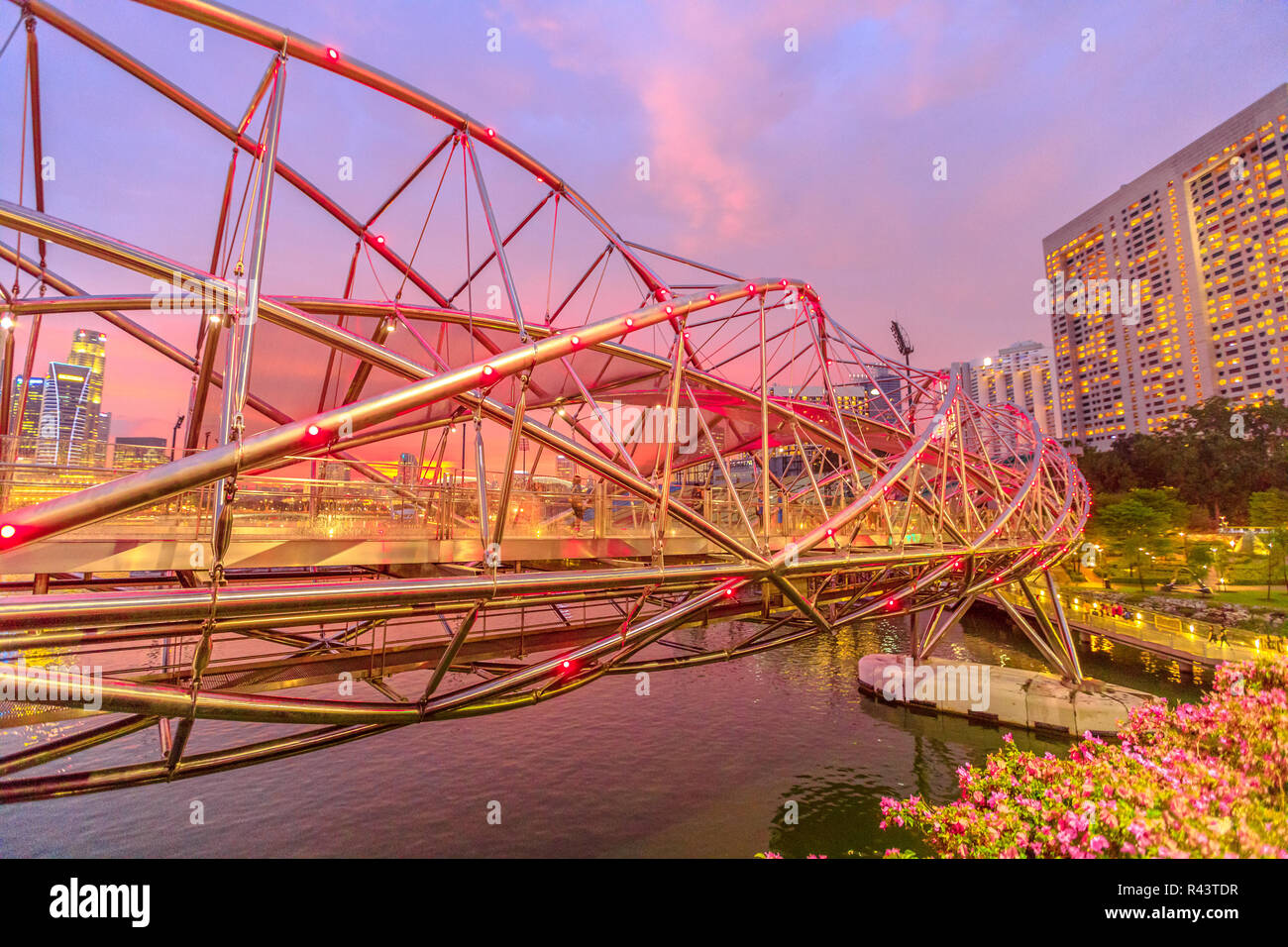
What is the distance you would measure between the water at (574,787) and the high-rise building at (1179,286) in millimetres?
161784

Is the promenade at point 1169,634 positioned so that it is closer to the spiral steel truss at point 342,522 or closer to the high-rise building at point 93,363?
the spiral steel truss at point 342,522

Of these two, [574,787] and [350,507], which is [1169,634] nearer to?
[574,787]

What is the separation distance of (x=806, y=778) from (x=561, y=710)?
45.9 feet

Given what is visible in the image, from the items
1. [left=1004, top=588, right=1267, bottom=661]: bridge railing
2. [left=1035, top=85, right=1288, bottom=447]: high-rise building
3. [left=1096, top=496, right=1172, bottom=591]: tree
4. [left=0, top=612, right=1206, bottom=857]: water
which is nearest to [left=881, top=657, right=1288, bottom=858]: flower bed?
[left=0, top=612, right=1206, bottom=857]: water

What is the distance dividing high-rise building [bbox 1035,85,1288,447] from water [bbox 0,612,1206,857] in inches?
6369

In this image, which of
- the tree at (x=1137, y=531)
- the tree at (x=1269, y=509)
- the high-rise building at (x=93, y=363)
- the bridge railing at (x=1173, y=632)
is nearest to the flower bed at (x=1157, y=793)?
the bridge railing at (x=1173, y=632)

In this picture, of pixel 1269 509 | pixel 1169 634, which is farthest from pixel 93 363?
pixel 1269 509

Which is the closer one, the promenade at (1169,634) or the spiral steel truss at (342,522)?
the spiral steel truss at (342,522)

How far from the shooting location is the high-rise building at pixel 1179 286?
133 meters

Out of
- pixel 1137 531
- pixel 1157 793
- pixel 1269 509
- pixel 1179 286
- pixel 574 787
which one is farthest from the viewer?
pixel 1179 286

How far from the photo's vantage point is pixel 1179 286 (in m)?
153

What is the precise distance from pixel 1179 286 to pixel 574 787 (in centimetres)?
20292

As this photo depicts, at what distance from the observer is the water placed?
18938mm

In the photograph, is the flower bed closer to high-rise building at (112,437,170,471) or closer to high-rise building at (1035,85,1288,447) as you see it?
high-rise building at (112,437,170,471)
